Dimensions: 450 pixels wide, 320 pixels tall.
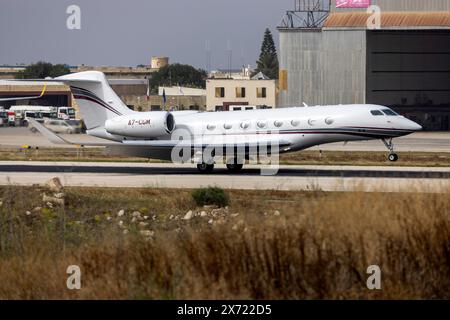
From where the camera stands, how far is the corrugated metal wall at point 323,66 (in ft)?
228

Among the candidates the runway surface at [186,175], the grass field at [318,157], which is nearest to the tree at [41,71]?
the grass field at [318,157]

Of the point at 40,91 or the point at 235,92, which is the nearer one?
the point at 235,92

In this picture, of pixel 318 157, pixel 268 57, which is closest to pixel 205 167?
pixel 318 157

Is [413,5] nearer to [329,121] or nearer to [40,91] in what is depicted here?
[329,121]

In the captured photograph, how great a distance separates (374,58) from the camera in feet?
263

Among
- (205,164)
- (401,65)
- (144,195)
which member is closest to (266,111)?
(205,164)

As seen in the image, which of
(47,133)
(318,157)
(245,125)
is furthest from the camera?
(318,157)

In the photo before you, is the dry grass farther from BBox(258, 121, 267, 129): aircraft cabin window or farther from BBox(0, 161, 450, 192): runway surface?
BBox(258, 121, 267, 129): aircraft cabin window

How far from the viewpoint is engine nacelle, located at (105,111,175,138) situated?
37.5m

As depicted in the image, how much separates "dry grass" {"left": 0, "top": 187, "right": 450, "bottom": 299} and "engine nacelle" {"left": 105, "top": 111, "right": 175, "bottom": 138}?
74.2ft

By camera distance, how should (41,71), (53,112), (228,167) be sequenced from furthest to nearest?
(41,71) < (53,112) < (228,167)

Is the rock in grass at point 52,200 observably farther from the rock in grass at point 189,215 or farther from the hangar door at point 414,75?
the hangar door at point 414,75

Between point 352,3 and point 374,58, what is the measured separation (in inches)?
437

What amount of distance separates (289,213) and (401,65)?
69.4 meters
